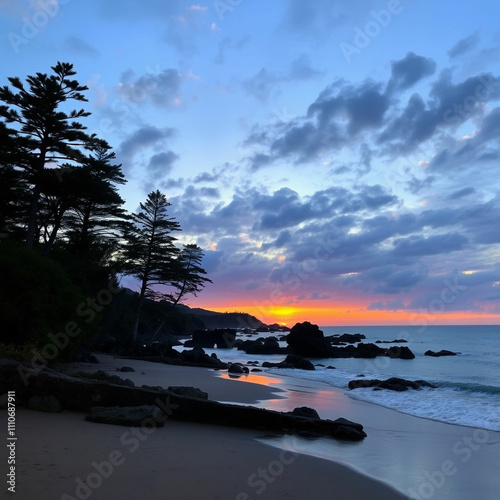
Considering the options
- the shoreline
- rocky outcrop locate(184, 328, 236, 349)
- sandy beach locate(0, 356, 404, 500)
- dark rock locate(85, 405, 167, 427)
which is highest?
rocky outcrop locate(184, 328, 236, 349)

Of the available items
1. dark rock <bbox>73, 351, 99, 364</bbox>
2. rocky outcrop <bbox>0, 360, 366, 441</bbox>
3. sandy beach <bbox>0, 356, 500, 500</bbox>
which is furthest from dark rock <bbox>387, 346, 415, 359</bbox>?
rocky outcrop <bbox>0, 360, 366, 441</bbox>

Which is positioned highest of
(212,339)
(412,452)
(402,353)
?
(402,353)

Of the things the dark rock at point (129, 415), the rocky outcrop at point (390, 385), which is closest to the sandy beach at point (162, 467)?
the dark rock at point (129, 415)

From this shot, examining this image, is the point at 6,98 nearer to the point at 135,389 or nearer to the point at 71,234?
the point at 71,234

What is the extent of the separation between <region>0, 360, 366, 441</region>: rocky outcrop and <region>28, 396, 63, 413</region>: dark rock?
0.57 feet

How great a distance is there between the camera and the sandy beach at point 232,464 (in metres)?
4.33

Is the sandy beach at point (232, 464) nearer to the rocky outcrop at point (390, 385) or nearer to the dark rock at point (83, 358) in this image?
the rocky outcrop at point (390, 385)

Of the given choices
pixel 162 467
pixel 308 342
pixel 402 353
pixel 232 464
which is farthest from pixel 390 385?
pixel 308 342

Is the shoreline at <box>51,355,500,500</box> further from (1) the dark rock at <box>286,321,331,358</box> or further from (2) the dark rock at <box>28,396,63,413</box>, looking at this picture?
(1) the dark rock at <box>286,321,331,358</box>

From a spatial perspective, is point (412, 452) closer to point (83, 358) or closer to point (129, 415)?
point (129, 415)

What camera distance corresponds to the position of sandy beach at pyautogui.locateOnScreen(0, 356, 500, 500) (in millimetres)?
4328

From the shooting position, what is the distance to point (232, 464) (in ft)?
17.9

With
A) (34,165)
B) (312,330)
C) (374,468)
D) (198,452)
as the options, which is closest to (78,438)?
(198,452)

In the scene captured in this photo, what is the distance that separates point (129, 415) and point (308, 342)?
4241cm
